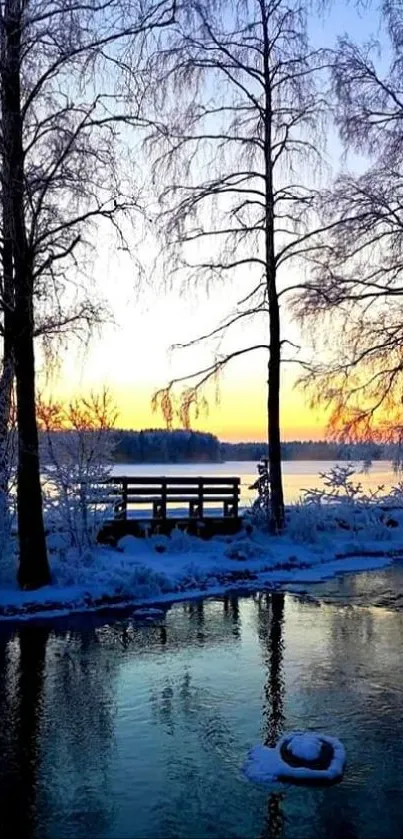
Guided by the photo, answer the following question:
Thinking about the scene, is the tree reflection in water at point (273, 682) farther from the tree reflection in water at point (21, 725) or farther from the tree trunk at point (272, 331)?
the tree trunk at point (272, 331)

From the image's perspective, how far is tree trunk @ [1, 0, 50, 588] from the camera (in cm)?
1297

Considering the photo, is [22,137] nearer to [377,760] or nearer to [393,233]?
[393,233]

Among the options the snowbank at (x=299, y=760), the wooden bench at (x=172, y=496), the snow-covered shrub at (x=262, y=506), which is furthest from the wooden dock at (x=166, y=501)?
the snowbank at (x=299, y=760)

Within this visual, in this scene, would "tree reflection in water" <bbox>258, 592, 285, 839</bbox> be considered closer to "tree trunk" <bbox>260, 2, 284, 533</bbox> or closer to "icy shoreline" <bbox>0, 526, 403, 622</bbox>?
"icy shoreline" <bbox>0, 526, 403, 622</bbox>

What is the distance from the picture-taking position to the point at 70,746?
7055 millimetres

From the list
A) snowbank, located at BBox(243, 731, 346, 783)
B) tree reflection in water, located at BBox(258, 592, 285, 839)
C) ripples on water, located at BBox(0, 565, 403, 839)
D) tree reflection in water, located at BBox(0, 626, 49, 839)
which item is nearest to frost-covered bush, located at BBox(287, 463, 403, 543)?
tree reflection in water, located at BBox(258, 592, 285, 839)

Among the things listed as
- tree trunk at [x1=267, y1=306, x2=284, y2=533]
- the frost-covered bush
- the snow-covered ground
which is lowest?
the snow-covered ground

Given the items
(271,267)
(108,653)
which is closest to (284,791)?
(108,653)

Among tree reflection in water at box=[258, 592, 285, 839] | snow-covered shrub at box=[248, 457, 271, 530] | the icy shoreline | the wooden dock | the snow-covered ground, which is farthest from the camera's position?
snow-covered shrub at box=[248, 457, 271, 530]

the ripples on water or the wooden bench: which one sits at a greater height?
the wooden bench

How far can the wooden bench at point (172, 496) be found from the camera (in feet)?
65.5

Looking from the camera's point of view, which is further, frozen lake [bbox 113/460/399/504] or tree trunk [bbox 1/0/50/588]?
frozen lake [bbox 113/460/399/504]

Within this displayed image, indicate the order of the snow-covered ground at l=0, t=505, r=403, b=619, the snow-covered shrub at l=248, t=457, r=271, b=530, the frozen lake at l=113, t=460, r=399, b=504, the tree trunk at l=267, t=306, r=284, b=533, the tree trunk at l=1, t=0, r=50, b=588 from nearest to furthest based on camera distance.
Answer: the tree trunk at l=1, t=0, r=50, b=588 → the snow-covered ground at l=0, t=505, r=403, b=619 → the tree trunk at l=267, t=306, r=284, b=533 → the snow-covered shrub at l=248, t=457, r=271, b=530 → the frozen lake at l=113, t=460, r=399, b=504

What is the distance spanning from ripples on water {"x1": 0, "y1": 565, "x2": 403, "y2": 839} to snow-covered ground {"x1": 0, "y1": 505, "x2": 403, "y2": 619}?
1.21 meters
